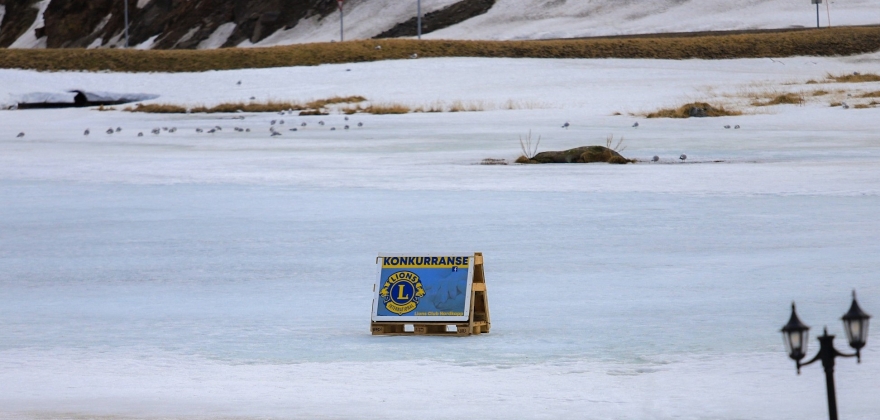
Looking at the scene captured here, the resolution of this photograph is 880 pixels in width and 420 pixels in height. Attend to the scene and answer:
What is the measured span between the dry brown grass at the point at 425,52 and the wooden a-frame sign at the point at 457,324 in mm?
→ 47073

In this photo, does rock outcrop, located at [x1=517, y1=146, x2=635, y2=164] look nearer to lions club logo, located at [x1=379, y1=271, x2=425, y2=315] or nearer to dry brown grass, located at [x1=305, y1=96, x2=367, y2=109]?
lions club logo, located at [x1=379, y1=271, x2=425, y2=315]

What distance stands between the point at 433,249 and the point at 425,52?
152 feet

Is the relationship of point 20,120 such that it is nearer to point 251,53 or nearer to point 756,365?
point 251,53

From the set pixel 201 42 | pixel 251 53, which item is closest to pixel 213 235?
pixel 251 53

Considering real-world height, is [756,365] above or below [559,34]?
below

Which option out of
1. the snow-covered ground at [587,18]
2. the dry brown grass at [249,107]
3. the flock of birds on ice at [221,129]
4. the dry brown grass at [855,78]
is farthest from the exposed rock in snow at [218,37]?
the flock of birds on ice at [221,129]

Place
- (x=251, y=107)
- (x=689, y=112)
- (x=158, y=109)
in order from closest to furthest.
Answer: (x=689, y=112) < (x=251, y=107) < (x=158, y=109)

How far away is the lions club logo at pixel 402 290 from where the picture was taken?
8797 mm

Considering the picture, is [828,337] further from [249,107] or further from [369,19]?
[369,19]

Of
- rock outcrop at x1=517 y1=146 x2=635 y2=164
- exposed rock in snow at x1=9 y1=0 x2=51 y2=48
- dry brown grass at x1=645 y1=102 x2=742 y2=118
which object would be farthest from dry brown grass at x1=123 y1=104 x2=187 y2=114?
exposed rock in snow at x1=9 y1=0 x2=51 y2=48

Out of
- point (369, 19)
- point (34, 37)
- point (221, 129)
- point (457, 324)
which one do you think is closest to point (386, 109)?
point (221, 129)

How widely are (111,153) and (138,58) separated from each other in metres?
34.2

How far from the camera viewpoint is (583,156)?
20922mm

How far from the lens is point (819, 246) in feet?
38.0
